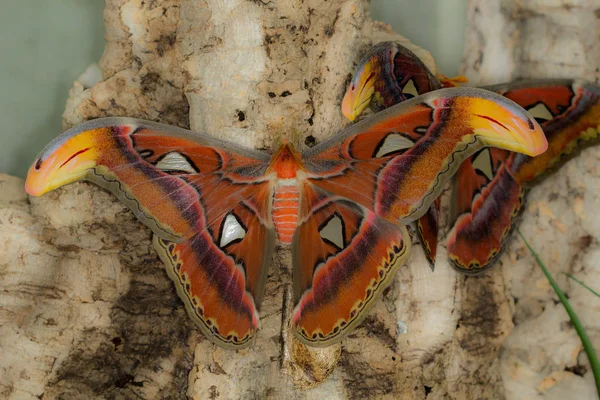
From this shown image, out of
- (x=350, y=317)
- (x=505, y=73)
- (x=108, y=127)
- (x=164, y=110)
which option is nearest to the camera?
(x=108, y=127)

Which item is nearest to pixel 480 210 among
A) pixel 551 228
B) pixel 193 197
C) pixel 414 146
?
pixel 551 228

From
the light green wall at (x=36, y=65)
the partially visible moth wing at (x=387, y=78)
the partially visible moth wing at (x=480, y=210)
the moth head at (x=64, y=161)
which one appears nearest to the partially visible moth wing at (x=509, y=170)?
the partially visible moth wing at (x=480, y=210)

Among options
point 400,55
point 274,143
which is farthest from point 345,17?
point 274,143

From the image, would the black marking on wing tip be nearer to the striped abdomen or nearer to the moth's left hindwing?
the moth's left hindwing

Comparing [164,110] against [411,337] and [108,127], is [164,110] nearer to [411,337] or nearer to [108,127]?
[108,127]

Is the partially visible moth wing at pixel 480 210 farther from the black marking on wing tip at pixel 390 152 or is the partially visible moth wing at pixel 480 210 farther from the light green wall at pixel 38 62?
the light green wall at pixel 38 62

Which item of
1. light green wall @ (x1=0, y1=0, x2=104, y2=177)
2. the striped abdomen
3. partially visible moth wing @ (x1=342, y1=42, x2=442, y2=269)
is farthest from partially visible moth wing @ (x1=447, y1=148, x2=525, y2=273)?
light green wall @ (x1=0, y1=0, x2=104, y2=177)

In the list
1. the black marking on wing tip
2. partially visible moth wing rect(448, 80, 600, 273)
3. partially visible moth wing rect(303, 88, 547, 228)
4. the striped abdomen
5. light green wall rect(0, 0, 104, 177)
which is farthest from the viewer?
light green wall rect(0, 0, 104, 177)
